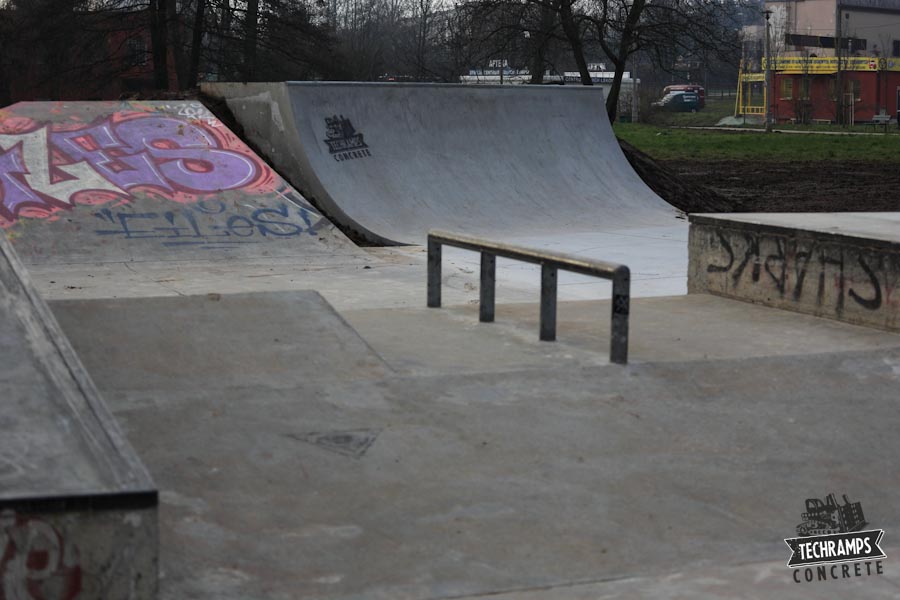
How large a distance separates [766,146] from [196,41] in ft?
55.1

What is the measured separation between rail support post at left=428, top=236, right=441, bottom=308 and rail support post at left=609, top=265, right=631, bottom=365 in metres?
1.90

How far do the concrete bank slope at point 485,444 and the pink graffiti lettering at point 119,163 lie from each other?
556 cm

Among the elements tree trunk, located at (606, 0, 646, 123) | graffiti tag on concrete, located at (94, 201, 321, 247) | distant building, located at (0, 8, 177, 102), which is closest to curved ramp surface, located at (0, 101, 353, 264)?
graffiti tag on concrete, located at (94, 201, 321, 247)

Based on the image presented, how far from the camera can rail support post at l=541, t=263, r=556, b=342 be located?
20.0 ft

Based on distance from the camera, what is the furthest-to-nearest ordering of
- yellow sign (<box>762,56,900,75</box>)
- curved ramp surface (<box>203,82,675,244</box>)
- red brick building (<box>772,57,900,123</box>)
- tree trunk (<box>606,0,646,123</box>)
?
yellow sign (<box>762,56,900,75</box>), red brick building (<box>772,57,900,123</box>), tree trunk (<box>606,0,646,123</box>), curved ramp surface (<box>203,82,675,244</box>)

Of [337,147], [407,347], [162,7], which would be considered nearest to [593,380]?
[407,347]

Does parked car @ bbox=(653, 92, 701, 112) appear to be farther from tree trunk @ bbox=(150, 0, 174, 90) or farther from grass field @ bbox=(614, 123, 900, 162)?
tree trunk @ bbox=(150, 0, 174, 90)

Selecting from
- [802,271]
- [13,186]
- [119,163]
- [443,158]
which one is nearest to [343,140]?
[443,158]

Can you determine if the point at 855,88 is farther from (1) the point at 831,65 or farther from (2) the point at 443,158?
(2) the point at 443,158

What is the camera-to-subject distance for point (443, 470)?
14.0ft

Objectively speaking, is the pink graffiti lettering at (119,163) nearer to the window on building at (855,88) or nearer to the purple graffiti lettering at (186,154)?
the purple graffiti lettering at (186,154)

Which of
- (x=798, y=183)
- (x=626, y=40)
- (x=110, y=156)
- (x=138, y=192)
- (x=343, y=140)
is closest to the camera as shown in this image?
(x=138, y=192)

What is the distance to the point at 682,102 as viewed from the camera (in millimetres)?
71562

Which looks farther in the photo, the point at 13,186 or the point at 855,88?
the point at 855,88
